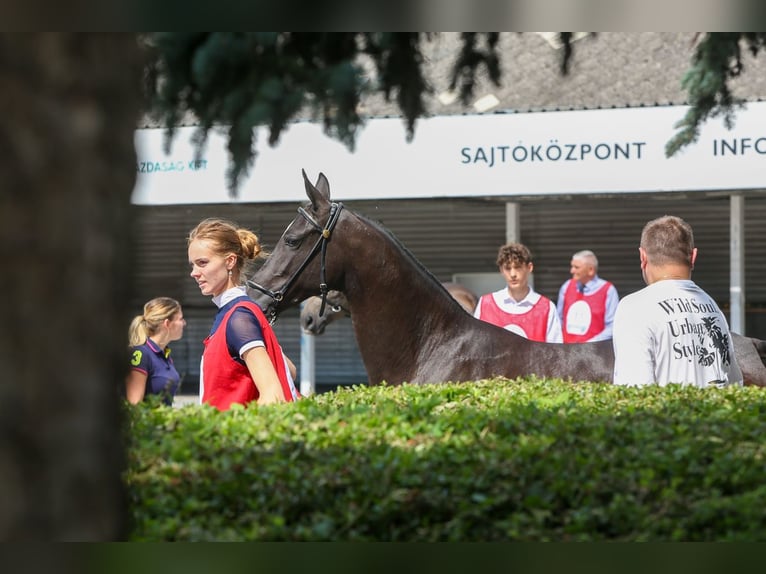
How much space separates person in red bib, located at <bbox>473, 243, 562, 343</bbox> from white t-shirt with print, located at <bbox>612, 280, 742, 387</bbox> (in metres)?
3.00

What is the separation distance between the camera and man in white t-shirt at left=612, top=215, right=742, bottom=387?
19.9 ft

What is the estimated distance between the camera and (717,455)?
392 centimetres

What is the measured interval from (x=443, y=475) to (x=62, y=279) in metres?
1.58

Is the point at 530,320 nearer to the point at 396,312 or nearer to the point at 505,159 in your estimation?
the point at 396,312

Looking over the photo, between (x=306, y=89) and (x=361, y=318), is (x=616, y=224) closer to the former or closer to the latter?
(x=361, y=318)

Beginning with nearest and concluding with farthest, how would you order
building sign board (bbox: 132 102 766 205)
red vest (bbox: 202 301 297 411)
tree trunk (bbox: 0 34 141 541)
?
tree trunk (bbox: 0 34 141 541), red vest (bbox: 202 301 297 411), building sign board (bbox: 132 102 766 205)

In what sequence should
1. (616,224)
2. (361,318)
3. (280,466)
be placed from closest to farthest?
(280,466) < (361,318) < (616,224)

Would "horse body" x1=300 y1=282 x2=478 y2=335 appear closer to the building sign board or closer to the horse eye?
the horse eye

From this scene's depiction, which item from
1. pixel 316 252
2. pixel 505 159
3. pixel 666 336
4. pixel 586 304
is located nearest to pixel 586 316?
pixel 586 304

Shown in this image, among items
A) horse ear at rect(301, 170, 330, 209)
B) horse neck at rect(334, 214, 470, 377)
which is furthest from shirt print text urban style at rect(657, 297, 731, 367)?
horse ear at rect(301, 170, 330, 209)

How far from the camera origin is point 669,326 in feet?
19.9
